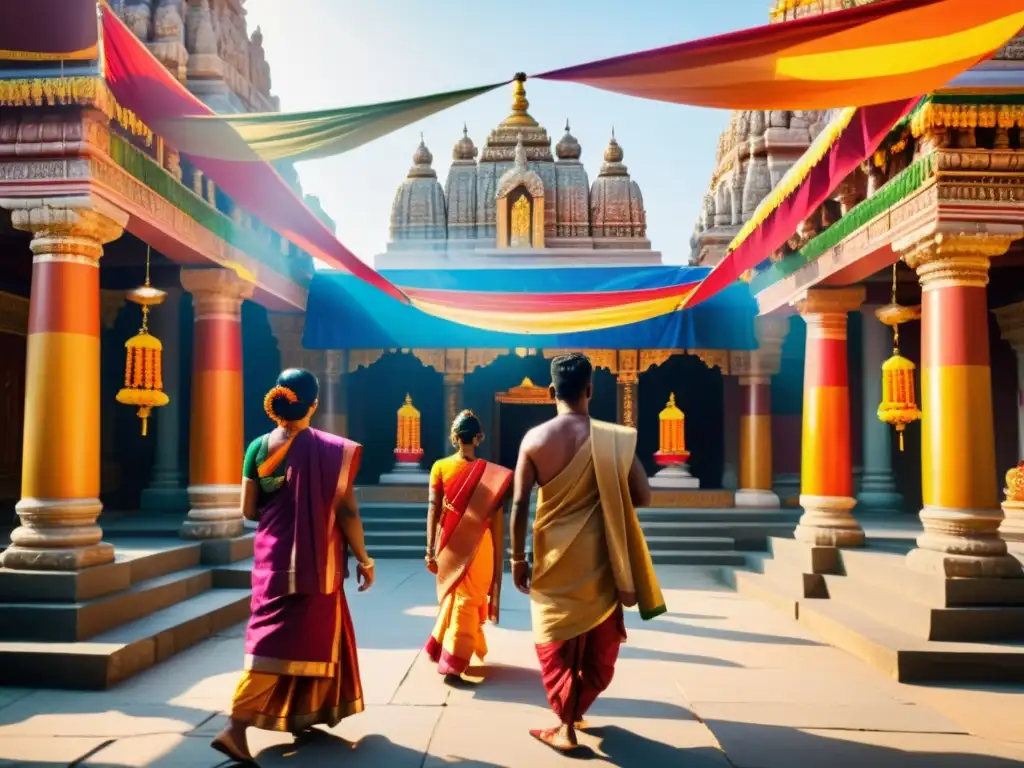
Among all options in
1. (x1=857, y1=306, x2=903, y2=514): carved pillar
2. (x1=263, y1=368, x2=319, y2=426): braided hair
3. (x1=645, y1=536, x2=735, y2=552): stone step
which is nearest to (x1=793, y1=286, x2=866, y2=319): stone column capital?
(x1=645, y1=536, x2=735, y2=552): stone step

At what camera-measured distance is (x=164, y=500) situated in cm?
989

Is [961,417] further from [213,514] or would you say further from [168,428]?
[168,428]

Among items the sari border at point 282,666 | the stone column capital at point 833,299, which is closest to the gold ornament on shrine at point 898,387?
the stone column capital at point 833,299

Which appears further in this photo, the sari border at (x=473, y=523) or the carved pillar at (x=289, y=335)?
the carved pillar at (x=289, y=335)

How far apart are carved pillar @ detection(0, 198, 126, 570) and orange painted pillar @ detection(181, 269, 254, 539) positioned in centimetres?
209

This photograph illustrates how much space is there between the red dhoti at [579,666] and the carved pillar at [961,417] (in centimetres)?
282

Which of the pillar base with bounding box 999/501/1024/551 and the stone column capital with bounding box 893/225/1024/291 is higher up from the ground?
the stone column capital with bounding box 893/225/1024/291

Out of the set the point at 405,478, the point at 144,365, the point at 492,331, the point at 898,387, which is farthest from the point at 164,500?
the point at 898,387

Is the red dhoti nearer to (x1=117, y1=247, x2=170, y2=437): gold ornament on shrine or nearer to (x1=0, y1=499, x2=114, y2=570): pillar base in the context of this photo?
(x1=0, y1=499, x2=114, y2=570): pillar base

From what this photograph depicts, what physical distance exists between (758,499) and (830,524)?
9.67 feet

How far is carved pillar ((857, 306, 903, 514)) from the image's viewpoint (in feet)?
34.8

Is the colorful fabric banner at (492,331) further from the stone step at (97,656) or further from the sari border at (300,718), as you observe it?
the sari border at (300,718)

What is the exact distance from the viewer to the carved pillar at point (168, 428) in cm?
991

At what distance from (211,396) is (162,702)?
381cm
